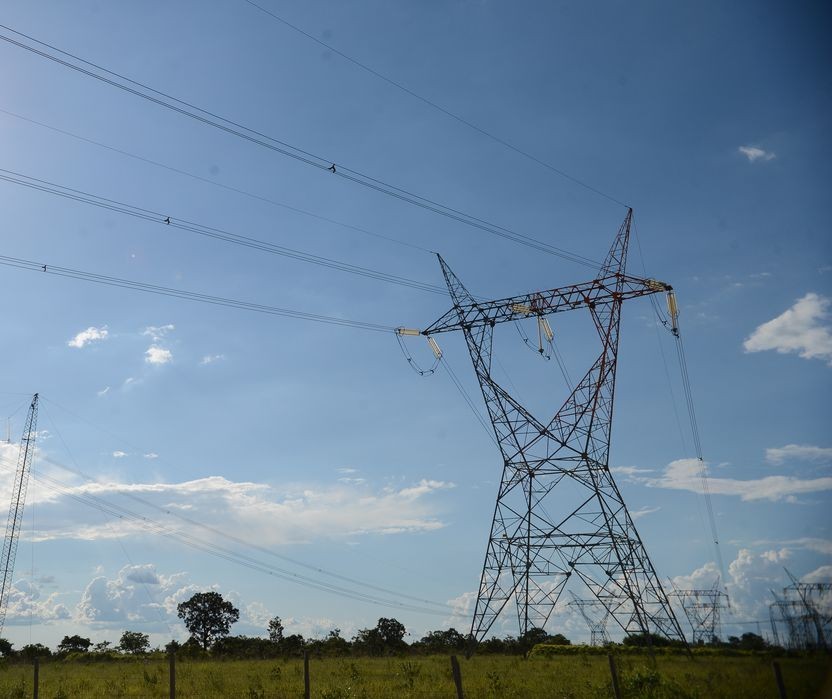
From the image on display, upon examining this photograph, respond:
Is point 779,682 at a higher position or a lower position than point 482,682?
higher

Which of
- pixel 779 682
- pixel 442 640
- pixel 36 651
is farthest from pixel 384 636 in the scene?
pixel 779 682

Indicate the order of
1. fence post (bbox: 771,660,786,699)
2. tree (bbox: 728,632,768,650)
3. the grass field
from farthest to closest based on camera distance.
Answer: tree (bbox: 728,632,768,650), the grass field, fence post (bbox: 771,660,786,699)

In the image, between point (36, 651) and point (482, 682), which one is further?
point (36, 651)

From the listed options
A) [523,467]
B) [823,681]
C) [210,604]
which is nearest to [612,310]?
[523,467]

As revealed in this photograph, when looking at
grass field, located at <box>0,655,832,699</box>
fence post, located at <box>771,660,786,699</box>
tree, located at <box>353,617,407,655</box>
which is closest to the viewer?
fence post, located at <box>771,660,786,699</box>

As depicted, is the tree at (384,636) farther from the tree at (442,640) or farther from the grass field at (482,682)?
the grass field at (482,682)

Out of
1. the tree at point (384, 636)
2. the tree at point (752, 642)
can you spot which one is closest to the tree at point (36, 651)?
the tree at point (384, 636)

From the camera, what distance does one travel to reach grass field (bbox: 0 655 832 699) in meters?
22.6

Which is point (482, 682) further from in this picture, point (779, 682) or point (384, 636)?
point (384, 636)

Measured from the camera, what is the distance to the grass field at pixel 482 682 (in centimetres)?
2261

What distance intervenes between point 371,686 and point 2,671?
31.7 meters

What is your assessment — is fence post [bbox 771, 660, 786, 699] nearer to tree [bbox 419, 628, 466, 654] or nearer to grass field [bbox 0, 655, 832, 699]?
grass field [bbox 0, 655, 832, 699]

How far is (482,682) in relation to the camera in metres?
31.4

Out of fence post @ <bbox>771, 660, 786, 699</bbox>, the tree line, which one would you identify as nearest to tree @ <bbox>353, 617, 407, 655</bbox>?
the tree line
